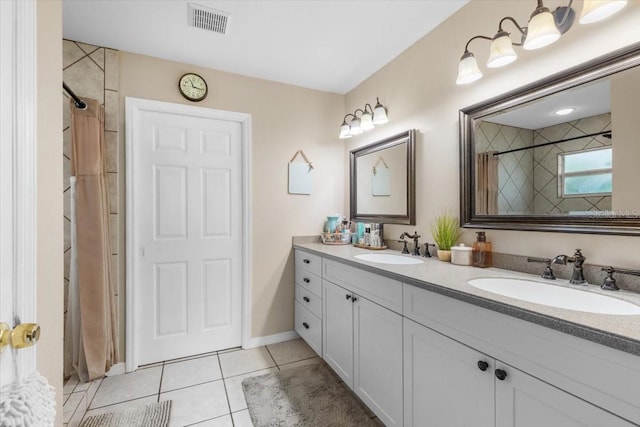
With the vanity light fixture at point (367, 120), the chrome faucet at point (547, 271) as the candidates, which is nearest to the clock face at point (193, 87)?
the vanity light fixture at point (367, 120)

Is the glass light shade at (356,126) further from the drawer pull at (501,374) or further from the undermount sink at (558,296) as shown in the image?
the drawer pull at (501,374)

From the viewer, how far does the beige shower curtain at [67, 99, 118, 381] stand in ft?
6.40

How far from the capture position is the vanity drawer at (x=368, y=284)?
4.89 feet

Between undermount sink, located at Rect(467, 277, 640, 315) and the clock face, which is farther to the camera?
the clock face

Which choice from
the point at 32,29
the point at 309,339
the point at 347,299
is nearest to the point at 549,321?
the point at 347,299

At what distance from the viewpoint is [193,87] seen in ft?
8.14

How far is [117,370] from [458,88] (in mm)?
3127

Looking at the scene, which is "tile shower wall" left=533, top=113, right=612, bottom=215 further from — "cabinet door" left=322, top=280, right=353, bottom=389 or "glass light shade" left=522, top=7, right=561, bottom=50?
"cabinet door" left=322, top=280, right=353, bottom=389

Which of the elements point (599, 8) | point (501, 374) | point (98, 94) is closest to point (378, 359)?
point (501, 374)

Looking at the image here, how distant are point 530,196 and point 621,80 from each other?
0.56m

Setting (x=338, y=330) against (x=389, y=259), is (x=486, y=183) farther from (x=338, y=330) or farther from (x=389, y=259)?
(x=338, y=330)

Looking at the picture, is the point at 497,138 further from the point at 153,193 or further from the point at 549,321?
the point at 153,193

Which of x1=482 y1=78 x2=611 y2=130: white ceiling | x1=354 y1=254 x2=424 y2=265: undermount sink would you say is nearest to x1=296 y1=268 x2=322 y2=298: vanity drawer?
x1=354 y1=254 x2=424 y2=265: undermount sink

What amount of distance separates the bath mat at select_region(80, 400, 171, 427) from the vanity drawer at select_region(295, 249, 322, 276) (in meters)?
1.30
